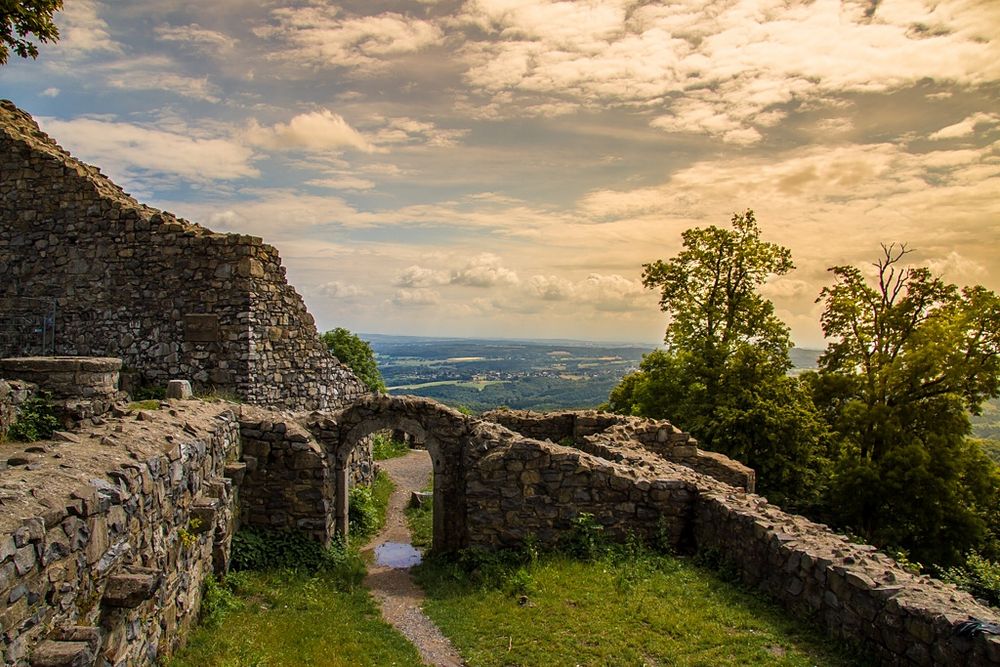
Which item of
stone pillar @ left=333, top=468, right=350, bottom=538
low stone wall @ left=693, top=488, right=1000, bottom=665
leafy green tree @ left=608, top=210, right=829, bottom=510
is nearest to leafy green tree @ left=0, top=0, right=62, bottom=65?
stone pillar @ left=333, top=468, right=350, bottom=538

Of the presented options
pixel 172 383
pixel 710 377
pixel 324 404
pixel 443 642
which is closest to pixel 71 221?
pixel 172 383

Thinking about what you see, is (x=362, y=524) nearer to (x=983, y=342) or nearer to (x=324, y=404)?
(x=324, y=404)

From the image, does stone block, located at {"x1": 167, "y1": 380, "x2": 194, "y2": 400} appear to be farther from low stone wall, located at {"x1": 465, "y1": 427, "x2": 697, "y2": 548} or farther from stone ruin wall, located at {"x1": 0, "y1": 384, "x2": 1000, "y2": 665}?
low stone wall, located at {"x1": 465, "y1": 427, "x2": 697, "y2": 548}

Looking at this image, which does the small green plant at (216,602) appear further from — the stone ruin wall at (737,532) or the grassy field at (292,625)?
the stone ruin wall at (737,532)

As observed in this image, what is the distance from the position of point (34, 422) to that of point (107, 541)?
5.16 m

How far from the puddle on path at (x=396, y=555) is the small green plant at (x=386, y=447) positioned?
33.1ft

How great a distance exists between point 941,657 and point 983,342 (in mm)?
18212

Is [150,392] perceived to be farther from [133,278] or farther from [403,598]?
[403,598]

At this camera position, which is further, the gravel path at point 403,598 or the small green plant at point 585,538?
the small green plant at point 585,538

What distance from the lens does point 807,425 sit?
2141cm

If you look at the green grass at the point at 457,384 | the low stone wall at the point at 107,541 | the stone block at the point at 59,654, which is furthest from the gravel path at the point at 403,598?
the green grass at the point at 457,384

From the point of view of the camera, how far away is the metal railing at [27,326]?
1602cm

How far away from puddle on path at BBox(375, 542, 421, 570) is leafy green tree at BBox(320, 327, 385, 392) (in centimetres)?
1914

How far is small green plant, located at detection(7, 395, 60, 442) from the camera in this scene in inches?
386
